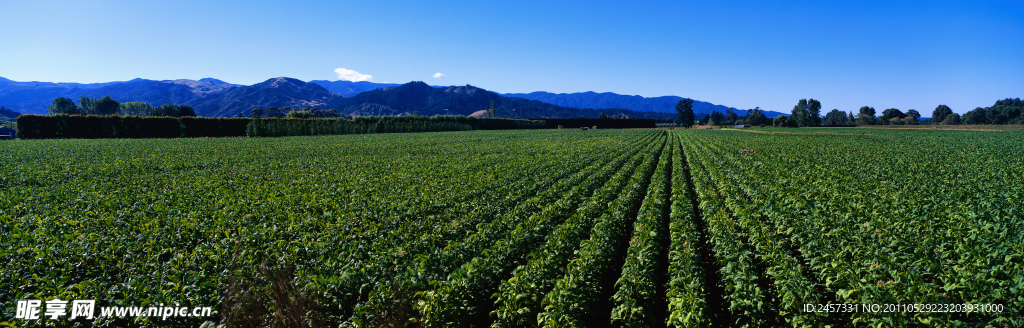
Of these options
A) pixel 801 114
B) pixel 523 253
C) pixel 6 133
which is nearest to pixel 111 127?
pixel 6 133

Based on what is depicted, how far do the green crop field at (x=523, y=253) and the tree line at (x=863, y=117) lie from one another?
14299cm

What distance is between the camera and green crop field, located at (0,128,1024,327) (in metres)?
5.70

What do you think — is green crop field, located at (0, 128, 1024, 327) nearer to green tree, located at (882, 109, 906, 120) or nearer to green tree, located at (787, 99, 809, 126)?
green tree, located at (787, 99, 809, 126)

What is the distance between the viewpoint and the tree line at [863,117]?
12112cm

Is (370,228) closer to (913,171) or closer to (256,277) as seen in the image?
(256,277)

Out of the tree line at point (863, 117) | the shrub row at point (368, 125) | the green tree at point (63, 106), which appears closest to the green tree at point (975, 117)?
the tree line at point (863, 117)

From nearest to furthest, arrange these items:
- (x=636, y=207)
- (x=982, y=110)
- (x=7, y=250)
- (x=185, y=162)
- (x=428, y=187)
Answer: (x=7, y=250) < (x=636, y=207) < (x=428, y=187) < (x=185, y=162) < (x=982, y=110)

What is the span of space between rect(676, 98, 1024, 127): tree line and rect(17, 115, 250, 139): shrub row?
136791mm

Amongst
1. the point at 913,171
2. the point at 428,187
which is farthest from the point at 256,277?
the point at 913,171

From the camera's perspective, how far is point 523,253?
848 centimetres

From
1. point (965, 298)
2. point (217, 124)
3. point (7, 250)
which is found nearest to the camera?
point (965, 298)

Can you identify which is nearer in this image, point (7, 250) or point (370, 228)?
point (7, 250)

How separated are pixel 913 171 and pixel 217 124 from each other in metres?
78.4

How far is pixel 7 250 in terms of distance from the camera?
302 inches
